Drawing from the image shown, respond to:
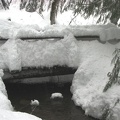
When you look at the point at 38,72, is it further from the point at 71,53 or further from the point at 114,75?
the point at 114,75

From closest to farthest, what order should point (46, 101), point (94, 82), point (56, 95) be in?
point (94, 82) → point (46, 101) → point (56, 95)

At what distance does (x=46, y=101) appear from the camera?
251 inches

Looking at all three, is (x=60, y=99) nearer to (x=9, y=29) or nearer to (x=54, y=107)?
(x=54, y=107)

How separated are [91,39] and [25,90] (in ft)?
6.63

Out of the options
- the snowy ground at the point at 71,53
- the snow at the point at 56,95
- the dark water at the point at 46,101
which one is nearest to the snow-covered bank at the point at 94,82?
the snowy ground at the point at 71,53

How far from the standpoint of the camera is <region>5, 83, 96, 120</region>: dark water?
5.72m

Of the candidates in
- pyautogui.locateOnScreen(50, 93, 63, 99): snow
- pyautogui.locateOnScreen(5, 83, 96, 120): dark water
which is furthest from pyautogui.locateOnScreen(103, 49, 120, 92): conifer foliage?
pyautogui.locateOnScreen(50, 93, 63, 99): snow

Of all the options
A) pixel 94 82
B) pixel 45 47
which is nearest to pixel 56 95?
pixel 94 82

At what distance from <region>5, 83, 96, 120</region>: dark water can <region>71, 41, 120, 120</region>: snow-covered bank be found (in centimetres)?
20

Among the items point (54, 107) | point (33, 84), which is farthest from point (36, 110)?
point (33, 84)

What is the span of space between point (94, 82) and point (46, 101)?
3.75 feet

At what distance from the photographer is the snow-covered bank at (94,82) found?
5436 millimetres

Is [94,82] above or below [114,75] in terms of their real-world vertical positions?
below

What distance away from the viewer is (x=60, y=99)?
6527 millimetres
